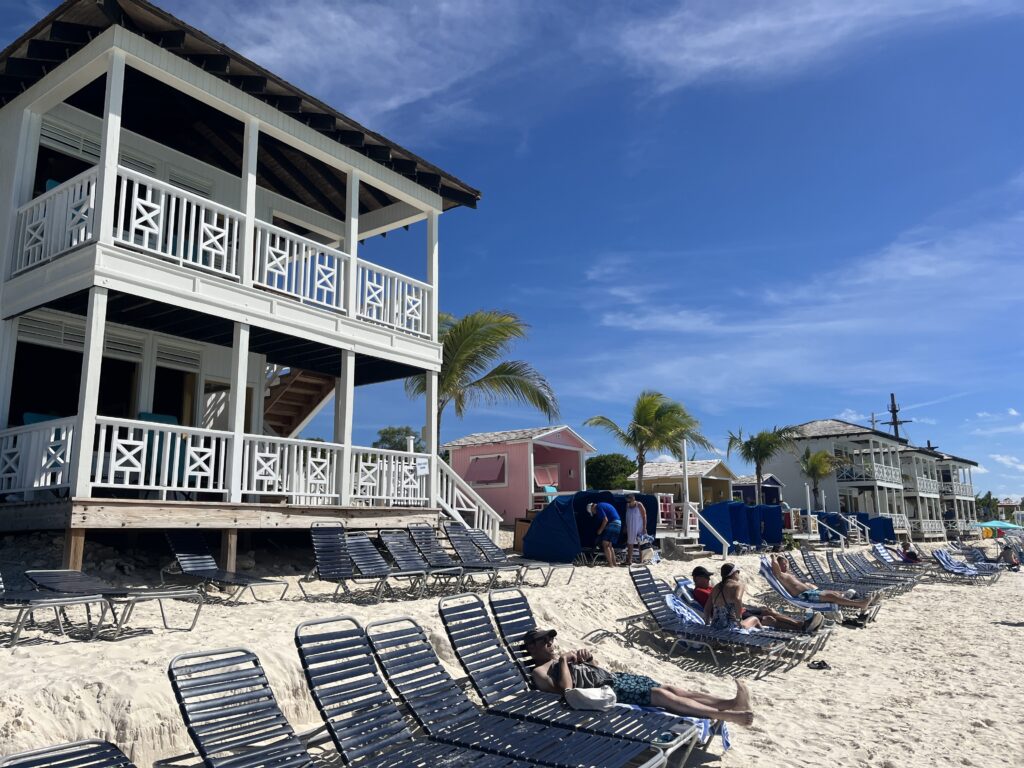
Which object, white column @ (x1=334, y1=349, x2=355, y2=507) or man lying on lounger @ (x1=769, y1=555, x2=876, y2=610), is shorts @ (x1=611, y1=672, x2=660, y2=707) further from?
man lying on lounger @ (x1=769, y1=555, x2=876, y2=610)

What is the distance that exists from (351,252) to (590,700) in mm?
8349

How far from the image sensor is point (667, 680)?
287 inches

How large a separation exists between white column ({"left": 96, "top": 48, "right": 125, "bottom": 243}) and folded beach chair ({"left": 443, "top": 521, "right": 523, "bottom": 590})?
552 centimetres

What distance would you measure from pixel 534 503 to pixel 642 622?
1241 centimetres

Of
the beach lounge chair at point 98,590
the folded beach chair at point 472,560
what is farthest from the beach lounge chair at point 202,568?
the folded beach chair at point 472,560

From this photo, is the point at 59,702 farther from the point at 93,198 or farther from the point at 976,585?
the point at 976,585

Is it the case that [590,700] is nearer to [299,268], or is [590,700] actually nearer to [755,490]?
[299,268]

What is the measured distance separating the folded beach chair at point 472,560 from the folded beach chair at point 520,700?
369 centimetres

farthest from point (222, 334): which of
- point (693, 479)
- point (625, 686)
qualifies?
point (693, 479)

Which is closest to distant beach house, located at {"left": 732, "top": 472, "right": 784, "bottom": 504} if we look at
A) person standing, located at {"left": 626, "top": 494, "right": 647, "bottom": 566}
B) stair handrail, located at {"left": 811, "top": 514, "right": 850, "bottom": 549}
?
stair handrail, located at {"left": 811, "top": 514, "right": 850, "bottom": 549}

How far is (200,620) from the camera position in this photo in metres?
6.78

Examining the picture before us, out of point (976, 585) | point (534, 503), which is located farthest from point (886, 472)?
point (534, 503)

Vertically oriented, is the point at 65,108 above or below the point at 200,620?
above

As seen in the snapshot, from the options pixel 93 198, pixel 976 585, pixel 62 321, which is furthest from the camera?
pixel 976 585
